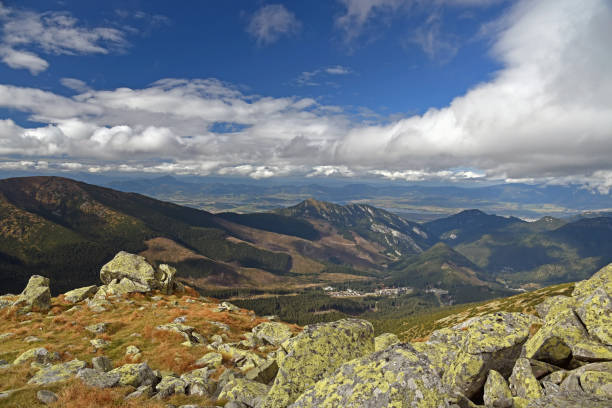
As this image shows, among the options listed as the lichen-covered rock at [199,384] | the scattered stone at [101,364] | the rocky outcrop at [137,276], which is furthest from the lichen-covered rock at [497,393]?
the rocky outcrop at [137,276]

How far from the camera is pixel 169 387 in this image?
20469 millimetres

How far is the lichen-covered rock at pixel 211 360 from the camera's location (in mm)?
29227

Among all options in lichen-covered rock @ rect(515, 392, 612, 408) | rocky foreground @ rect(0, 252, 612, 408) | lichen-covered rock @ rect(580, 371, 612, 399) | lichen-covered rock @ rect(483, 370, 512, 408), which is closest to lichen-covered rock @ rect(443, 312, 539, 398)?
rocky foreground @ rect(0, 252, 612, 408)

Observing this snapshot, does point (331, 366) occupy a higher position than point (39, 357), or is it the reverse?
point (331, 366)

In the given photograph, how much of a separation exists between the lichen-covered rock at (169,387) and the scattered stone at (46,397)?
18.8 feet

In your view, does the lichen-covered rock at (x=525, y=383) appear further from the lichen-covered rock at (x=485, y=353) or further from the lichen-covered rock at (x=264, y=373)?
the lichen-covered rock at (x=264, y=373)

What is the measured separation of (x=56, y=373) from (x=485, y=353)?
3179 cm

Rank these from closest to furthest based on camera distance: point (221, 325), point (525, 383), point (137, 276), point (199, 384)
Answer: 1. point (525, 383)
2. point (199, 384)
3. point (221, 325)
4. point (137, 276)

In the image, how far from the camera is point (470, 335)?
63.5 ft

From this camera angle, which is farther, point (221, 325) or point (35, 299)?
point (35, 299)

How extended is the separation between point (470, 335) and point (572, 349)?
6.74 metres

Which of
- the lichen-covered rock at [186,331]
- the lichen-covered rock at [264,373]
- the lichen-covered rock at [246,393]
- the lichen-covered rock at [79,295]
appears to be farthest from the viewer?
the lichen-covered rock at [79,295]

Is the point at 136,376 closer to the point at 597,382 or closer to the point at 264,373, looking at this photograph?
the point at 264,373

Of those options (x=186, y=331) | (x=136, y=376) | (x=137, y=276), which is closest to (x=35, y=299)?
(x=137, y=276)
